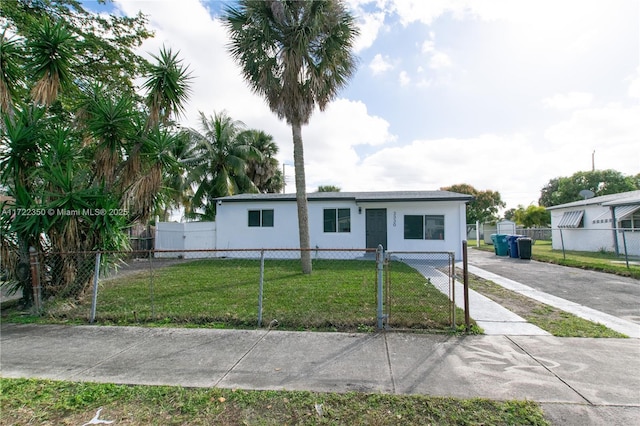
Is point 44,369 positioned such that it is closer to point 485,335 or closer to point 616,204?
point 485,335


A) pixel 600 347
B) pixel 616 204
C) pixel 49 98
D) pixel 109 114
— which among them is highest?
pixel 49 98

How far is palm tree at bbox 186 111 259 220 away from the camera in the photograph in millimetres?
20516

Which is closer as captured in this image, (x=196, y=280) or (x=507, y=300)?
(x=507, y=300)

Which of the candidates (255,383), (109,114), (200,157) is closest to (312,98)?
(109,114)

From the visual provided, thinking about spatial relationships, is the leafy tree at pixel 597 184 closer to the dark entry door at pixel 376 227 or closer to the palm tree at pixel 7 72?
the dark entry door at pixel 376 227

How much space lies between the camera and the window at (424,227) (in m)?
14.5

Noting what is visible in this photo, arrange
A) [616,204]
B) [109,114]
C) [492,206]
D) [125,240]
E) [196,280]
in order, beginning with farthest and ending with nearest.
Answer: [492,206], [616,204], [196,280], [125,240], [109,114]

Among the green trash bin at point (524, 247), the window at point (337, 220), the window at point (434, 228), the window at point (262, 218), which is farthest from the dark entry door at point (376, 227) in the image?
the green trash bin at point (524, 247)

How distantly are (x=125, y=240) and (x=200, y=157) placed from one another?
1464cm

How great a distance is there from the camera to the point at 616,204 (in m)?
16.5

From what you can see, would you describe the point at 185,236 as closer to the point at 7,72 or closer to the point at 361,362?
the point at 7,72

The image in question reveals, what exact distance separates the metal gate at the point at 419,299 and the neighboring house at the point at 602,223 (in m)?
9.63

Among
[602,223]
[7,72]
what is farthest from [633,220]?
[7,72]

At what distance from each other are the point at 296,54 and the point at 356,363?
9.15 m
